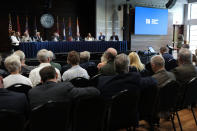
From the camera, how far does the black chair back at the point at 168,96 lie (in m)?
2.69

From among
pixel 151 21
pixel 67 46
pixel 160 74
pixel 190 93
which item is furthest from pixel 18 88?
pixel 151 21

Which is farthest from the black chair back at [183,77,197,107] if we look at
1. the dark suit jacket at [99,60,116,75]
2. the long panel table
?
the long panel table

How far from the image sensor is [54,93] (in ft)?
7.04

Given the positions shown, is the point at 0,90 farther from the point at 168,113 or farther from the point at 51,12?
the point at 51,12

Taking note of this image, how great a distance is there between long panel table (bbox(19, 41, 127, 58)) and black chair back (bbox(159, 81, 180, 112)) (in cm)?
693

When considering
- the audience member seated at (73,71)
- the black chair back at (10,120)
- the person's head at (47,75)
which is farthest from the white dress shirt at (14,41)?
the black chair back at (10,120)

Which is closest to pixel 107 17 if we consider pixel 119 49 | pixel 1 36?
pixel 119 49

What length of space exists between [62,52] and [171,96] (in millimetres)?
7336

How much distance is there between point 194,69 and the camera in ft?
11.3

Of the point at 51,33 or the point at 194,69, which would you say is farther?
the point at 51,33

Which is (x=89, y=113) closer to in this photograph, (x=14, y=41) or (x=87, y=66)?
(x=87, y=66)

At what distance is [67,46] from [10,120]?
819cm

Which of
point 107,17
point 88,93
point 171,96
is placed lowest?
point 171,96

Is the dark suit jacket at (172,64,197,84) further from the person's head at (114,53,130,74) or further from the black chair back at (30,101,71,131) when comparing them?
the black chair back at (30,101,71,131)
